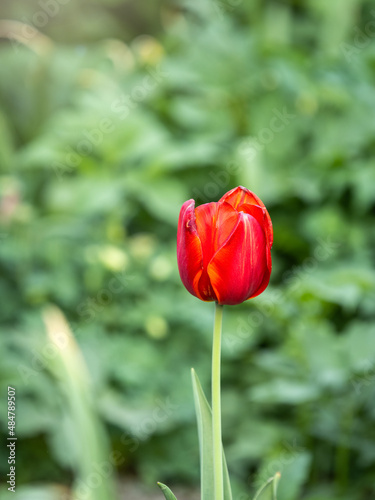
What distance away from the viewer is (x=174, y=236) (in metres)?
2.13

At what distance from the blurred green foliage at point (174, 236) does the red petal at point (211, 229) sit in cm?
52

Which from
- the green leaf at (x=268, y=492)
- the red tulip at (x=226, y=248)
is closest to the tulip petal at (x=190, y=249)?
the red tulip at (x=226, y=248)

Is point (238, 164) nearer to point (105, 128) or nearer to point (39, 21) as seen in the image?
point (105, 128)


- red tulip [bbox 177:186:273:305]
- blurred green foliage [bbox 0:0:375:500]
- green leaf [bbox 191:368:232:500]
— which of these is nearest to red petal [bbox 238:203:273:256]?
red tulip [bbox 177:186:273:305]

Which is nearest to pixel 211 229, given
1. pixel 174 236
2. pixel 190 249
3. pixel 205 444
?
pixel 190 249

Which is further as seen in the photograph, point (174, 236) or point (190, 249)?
point (174, 236)

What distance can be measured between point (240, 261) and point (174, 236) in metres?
1.56

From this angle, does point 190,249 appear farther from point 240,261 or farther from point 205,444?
point 205,444

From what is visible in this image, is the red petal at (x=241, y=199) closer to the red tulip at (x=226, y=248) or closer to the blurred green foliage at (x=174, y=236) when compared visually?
the red tulip at (x=226, y=248)

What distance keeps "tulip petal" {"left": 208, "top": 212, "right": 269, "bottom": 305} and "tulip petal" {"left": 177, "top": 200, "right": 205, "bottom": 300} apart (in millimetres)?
18

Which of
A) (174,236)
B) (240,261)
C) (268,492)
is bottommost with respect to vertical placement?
(268,492)

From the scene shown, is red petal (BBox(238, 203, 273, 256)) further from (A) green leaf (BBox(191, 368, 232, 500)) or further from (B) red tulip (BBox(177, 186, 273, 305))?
(A) green leaf (BBox(191, 368, 232, 500))

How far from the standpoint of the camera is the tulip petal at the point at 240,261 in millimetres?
577

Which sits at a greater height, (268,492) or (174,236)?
(174,236)
